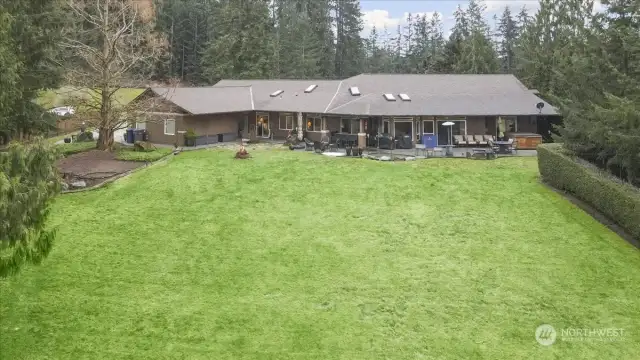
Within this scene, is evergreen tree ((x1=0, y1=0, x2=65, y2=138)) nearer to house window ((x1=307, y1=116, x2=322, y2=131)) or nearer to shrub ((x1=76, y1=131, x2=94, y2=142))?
shrub ((x1=76, y1=131, x2=94, y2=142))

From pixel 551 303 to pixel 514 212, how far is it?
21.7ft

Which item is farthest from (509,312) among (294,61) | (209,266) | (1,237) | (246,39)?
(294,61)

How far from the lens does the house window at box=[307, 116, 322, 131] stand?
116ft

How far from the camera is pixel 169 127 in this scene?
112 feet

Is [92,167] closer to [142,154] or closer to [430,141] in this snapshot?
[142,154]

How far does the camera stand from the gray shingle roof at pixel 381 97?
3322 cm

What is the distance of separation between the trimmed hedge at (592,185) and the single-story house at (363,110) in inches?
333

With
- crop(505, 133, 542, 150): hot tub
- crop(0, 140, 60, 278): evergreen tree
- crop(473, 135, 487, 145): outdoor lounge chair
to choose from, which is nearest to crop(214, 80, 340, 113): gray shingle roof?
crop(473, 135, 487, 145): outdoor lounge chair

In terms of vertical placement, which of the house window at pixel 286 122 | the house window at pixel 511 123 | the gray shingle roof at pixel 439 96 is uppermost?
the gray shingle roof at pixel 439 96

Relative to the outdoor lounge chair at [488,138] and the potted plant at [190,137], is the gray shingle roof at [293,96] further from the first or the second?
the outdoor lounge chair at [488,138]

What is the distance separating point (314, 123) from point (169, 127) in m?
9.89

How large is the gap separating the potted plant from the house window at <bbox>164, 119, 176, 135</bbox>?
46.3 inches

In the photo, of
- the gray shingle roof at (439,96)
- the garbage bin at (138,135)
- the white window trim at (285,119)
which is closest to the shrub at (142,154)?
the garbage bin at (138,135)

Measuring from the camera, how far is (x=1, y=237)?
992 centimetres
